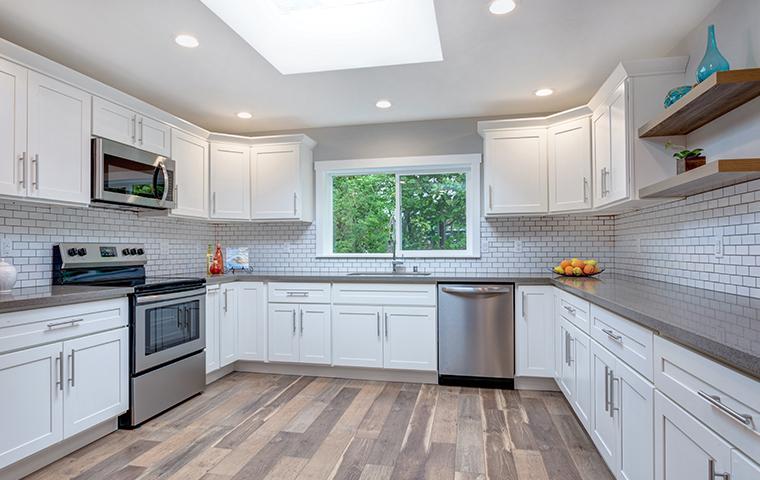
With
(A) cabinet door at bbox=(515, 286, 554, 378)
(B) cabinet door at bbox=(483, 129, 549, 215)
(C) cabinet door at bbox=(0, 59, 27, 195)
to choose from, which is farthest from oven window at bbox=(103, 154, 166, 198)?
(A) cabinet door at bbox=(515, 286, 554, 378)

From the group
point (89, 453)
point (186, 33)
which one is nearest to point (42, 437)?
point (89, 453)

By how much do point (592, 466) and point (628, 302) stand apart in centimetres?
95

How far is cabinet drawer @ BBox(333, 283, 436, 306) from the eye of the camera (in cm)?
352

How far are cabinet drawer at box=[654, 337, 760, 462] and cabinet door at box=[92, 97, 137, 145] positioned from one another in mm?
3259

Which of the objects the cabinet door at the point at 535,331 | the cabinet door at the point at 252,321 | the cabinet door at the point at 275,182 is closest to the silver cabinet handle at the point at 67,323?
the cabinet door at the point at 252,321

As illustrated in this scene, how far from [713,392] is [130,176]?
333cm

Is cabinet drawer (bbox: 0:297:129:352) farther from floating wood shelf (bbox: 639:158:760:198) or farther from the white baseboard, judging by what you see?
floating wood shelf (bbox: 639:158:760:198)

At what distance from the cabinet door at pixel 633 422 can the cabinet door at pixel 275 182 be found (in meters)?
3.03

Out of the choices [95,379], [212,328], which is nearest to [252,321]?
[212,328]

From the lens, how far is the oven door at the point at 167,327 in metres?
2.68

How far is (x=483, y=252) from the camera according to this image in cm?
401

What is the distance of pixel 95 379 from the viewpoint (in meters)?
2.40

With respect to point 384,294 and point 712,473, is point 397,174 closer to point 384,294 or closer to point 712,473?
point 384,294

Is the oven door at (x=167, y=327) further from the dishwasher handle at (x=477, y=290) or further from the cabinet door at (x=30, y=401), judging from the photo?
the dishwasher handle at (x=477, y=290)
